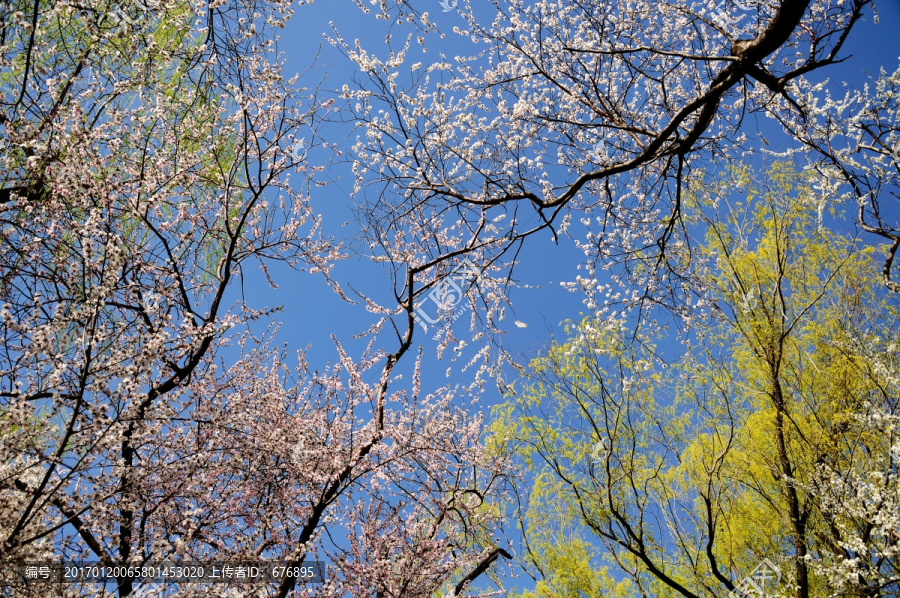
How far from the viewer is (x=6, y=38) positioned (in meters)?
3.23

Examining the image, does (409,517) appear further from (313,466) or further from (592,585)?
(592,585)

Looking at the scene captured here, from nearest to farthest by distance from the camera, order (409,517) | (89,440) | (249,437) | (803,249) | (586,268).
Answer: (89,440) → (249,437) → (586,268) → (409,517) → (803,249)

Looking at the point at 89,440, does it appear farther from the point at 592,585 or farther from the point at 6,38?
the point at 592,585

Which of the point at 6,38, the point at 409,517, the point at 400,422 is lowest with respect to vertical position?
the point at 409,517

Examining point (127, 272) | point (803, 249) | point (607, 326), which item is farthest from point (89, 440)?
point (803, 249)

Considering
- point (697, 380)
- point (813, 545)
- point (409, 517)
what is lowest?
point (813, 545)

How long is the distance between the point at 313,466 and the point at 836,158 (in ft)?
15.9

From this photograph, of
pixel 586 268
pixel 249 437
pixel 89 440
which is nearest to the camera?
pixel 89 440

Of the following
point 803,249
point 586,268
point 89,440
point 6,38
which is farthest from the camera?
point 803,249

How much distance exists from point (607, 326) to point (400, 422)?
2084 millimetres

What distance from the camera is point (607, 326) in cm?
447

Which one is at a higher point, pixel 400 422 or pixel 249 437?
pixel 400 422

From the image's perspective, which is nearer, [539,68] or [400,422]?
[539,68]

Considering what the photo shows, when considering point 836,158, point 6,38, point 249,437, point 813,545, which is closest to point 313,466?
point 249,437
